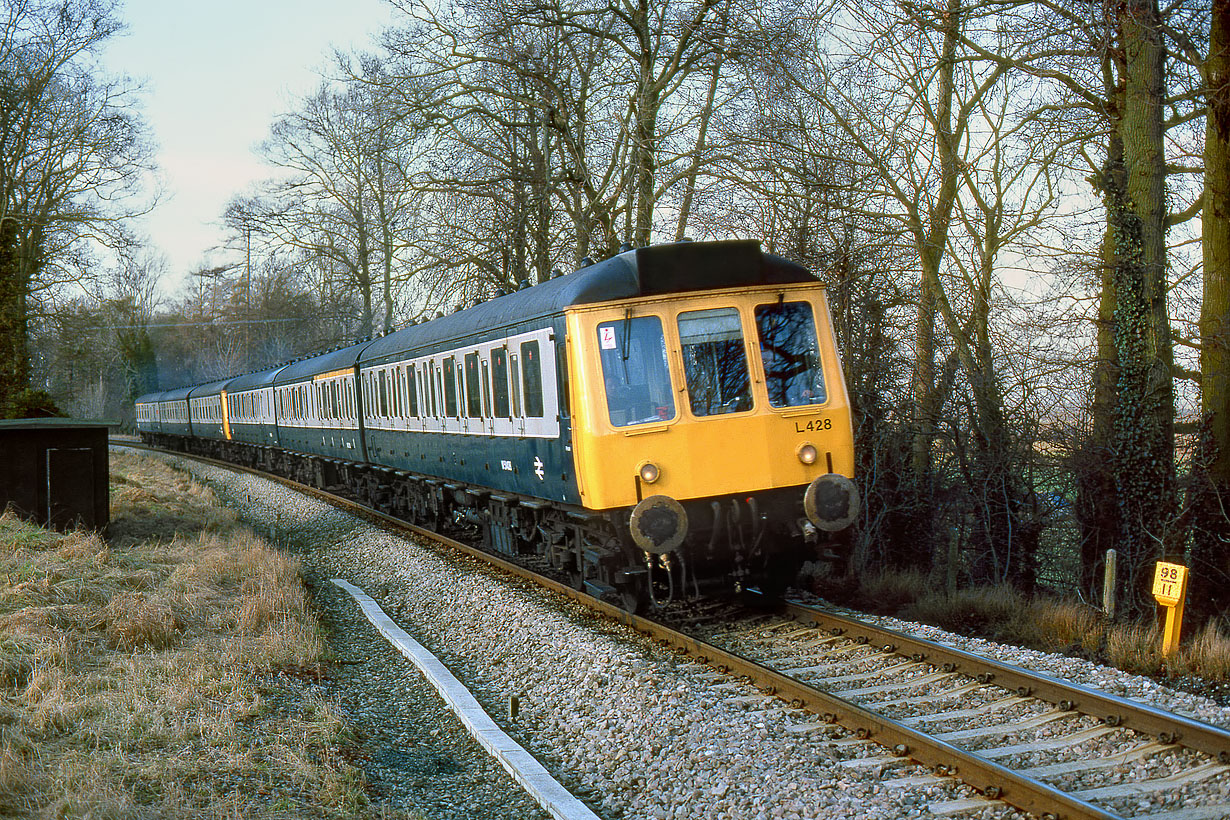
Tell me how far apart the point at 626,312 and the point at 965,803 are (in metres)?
4.70

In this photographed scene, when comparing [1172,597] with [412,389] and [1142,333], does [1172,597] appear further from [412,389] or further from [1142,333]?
[412,389]

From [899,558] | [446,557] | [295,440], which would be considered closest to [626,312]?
[446,557]

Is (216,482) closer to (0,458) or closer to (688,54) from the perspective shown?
(0,458)

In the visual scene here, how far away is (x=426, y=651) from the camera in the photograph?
8.68 m

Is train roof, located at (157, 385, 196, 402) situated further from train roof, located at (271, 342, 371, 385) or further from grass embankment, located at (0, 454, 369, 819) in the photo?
grass embankment, located at (0, 454, 369, 819)

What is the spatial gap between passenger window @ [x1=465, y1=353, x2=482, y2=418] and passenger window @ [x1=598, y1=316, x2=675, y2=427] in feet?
Answer: 12.1

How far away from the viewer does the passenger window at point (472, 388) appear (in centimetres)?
1187

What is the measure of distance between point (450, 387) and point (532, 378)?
353 centimetres

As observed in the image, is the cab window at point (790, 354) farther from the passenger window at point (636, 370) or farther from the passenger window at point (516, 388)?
the passenger window at point (516, 388)

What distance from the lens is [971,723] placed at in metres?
5.89

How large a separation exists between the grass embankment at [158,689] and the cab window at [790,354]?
4292 mm

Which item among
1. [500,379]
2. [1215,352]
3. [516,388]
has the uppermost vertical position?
[500,379]

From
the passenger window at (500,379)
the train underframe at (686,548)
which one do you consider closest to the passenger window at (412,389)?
the train underframe at (686,548)

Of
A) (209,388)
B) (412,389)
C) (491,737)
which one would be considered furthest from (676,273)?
(209,388)
